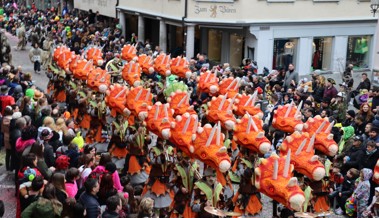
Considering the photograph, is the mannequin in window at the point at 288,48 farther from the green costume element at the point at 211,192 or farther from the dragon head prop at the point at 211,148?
the green costume element at the point at 211,192

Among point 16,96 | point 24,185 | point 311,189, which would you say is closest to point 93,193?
point 24,185

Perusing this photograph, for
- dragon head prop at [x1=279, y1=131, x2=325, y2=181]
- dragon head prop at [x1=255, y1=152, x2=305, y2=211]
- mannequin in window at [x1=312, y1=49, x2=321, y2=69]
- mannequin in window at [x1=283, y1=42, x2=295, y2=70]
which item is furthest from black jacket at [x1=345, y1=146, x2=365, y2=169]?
mannequin in window at [x1=312, y1=49, x2=321, y2=69]

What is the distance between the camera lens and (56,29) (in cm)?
3334

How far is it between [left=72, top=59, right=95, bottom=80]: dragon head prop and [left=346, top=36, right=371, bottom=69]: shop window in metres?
15.0

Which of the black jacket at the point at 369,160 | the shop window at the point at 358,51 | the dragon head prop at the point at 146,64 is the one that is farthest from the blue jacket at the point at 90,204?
the shop window at the point at 358,51

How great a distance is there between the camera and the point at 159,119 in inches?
427

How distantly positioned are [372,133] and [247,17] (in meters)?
13.5

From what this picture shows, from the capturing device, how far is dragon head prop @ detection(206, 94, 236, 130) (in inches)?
462

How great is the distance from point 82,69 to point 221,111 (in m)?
4.98

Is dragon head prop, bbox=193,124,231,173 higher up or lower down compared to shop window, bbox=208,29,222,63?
lower down

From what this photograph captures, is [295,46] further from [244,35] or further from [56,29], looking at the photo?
[56,29]

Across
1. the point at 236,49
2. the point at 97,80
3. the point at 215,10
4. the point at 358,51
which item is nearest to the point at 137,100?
the point at 97,80

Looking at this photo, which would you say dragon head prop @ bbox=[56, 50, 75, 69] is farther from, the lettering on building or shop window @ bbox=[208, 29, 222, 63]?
shop window @ bbox=[208, 29, 222, 63]

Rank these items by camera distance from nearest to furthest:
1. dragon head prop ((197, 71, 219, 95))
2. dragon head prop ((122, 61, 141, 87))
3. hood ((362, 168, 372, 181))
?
hood ((362, 168, 372, 181)), dragon head prop ((197, 71, 219, 95)), dragon head prop ((122, 61, 141, 87))
